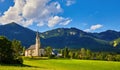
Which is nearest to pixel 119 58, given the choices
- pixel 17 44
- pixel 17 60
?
pixel 17 44

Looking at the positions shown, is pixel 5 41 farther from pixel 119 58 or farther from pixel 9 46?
pixel 119 58

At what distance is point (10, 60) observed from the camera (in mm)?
84562

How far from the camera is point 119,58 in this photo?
197875 mm

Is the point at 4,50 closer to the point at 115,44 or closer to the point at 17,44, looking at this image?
the point at 115,44

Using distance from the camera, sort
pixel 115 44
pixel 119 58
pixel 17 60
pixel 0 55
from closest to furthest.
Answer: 1. pixel 115 44
2. pixel 0 55
3. pixel 17 60
4. pixel 119 58

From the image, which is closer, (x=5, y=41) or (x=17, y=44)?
(x=5, y=41)

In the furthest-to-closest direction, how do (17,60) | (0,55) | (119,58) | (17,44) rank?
1. (119,58)
2. (17,44)
3. (17,60)
4. (0,55)

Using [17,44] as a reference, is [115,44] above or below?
below

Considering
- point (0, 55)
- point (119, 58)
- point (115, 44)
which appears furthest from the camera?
point (119, 58)

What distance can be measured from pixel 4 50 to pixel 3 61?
340 cm

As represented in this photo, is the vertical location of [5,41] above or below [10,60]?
above

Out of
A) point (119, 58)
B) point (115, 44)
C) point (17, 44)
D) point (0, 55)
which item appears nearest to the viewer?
point (115, 44)

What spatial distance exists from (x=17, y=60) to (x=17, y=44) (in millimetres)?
83927

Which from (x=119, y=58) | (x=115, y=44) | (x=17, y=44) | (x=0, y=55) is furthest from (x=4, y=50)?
(x=119, y=58)
